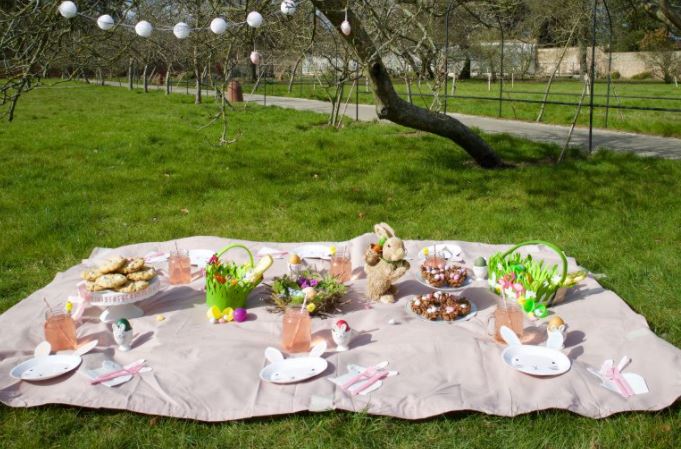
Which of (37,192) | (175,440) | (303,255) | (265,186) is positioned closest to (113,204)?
(37,192)

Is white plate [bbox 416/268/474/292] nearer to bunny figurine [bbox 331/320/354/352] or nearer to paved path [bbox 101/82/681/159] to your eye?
bunny figurine [bbox 331/320/354/352]

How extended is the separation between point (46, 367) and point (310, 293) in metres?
1.29

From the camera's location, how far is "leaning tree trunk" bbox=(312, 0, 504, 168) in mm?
5215

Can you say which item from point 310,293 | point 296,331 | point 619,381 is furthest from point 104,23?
point 619,381

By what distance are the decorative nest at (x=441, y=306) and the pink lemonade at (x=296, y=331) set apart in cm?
70

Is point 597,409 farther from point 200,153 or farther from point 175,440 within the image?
point 200,153

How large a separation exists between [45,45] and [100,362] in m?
2.39

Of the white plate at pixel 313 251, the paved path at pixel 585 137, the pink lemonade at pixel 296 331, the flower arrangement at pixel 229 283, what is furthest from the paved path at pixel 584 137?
the pink lemonade at pixel 296 331

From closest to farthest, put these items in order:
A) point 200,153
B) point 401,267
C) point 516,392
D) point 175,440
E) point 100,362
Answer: point 175,440 < point 516,392 < point 100,362 < point 401,267 < point 200,153

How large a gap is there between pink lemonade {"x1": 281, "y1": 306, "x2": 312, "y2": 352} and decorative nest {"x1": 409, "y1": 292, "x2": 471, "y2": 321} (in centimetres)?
70

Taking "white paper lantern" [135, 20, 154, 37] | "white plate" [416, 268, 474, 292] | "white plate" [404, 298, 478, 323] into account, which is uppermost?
"white paper lantern" [135, 20, 154, 37]

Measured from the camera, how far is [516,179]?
21.2ft

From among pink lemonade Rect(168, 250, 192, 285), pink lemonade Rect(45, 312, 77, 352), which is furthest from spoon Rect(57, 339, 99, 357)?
pink lemonade Rect(168, 250, 192, 285)

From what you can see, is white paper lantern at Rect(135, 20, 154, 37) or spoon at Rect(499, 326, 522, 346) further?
white paper lantern at Rect(135, 20, 154, 37)
